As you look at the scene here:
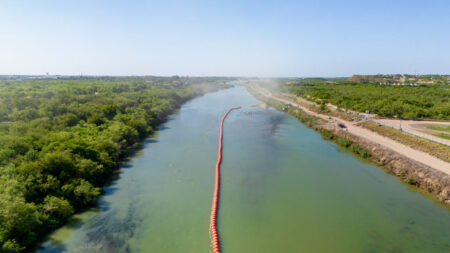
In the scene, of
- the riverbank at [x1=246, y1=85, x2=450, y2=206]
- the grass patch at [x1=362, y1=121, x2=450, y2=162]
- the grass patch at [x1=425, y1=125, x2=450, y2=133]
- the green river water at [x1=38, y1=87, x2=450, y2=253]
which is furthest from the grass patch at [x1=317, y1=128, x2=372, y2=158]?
the grass patch at [x1=425, y1=125, x2=450, y2=133]

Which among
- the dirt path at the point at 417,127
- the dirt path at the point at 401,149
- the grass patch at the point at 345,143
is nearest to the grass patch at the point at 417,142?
the dirt path at the point at 401,149

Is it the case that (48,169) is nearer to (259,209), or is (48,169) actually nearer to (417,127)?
(259,209)

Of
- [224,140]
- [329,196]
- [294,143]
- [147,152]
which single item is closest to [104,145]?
[147,152]

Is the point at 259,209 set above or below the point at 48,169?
below

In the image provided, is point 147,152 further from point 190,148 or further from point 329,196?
point 329,196

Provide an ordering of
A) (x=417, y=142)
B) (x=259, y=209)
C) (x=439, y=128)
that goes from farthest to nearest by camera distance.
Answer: (x=439, y=128), (x=417, y=142), (x=259, y=209)

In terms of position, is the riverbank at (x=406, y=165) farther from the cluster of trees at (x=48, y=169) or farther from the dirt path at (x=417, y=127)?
the cluster of trees at (x=48, y=169)

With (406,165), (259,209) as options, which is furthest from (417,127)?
(259,209)
